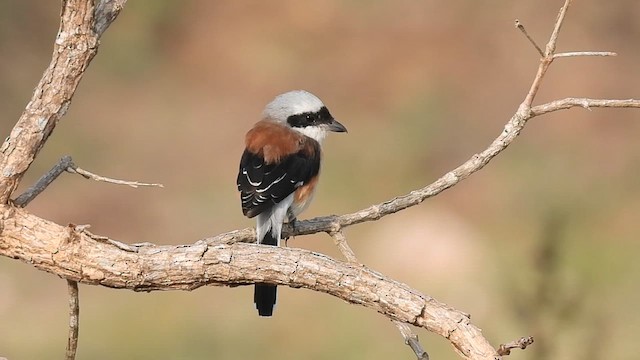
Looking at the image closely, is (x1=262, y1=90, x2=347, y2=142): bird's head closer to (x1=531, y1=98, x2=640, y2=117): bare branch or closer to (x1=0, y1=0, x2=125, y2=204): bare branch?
(x1=531, y1=98, x2=640, y2=117): bare branch

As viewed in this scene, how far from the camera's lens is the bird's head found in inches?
131

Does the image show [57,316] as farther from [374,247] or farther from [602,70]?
[602,70]

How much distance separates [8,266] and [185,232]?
0.99 m

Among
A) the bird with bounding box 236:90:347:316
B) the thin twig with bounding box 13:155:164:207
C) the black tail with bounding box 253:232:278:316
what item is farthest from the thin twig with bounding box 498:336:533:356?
the black tail with bounding box 253:232:278:316

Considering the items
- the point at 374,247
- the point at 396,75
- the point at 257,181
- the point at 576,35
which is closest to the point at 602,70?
the point at 576,35

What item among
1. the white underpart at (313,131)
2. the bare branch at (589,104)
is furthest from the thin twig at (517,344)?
the white underpart at (313,131)

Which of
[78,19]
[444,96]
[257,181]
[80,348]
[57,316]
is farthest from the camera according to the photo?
[444,96]

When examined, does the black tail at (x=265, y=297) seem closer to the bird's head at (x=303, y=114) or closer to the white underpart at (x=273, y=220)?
the white underpart at (x=273, y=220)

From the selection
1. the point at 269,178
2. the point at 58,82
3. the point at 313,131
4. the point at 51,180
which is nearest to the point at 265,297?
the point at 269,178

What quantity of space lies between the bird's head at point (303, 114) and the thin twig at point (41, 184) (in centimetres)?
116

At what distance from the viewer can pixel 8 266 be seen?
Result: 5973 millimetres

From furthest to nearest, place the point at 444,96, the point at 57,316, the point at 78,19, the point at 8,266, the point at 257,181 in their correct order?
the point at 444,96, the point at 8,266, the point at 57,316, the point at 257,181, the point at 78,19

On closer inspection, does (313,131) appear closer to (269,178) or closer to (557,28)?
(269,178)

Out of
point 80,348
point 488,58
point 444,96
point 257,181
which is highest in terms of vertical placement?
point 488,58
